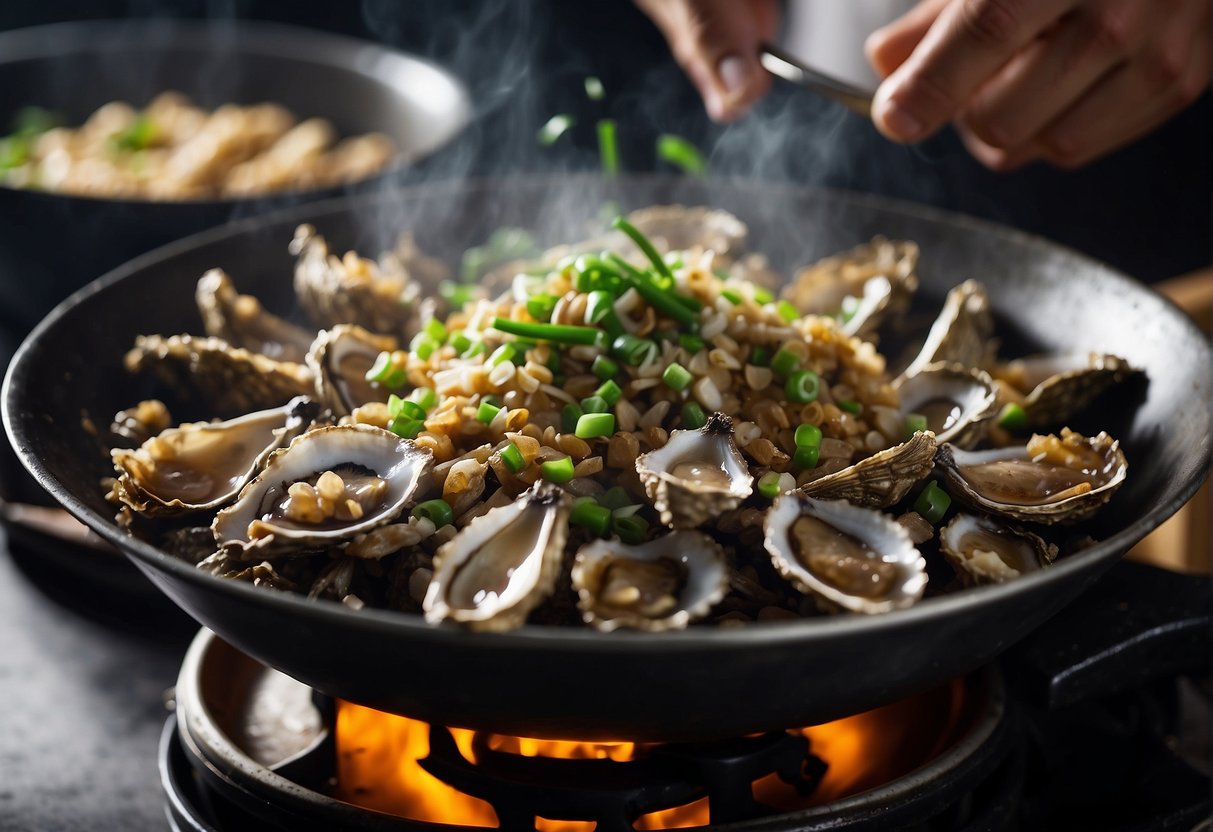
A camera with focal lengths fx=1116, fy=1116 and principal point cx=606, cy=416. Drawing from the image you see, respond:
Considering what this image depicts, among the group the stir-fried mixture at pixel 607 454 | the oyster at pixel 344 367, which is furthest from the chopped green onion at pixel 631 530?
the oyster at pixel 344 367

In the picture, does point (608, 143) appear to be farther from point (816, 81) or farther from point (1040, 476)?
point (1040, 476)

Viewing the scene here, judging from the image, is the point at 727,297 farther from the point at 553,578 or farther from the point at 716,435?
the point at 553,578

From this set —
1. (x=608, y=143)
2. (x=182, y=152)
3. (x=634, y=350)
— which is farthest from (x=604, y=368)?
(x=182, y=152)

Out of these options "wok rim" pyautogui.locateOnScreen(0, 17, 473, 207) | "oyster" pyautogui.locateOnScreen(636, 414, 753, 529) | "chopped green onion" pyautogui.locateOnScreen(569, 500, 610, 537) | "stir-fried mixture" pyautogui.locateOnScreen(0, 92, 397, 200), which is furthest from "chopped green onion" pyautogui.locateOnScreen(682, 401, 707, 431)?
"stir-fried mixture" pyautogui.locateOnScreen(0, 92, 397, 200)

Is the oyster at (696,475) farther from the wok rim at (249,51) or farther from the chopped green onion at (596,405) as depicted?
the wok rim at (249,51)

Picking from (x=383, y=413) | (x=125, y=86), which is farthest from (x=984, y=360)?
(x=125, y=86)

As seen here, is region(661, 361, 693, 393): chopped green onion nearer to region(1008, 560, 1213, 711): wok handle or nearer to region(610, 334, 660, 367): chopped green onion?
region(610, 334, 660, 367): chopped green onion
